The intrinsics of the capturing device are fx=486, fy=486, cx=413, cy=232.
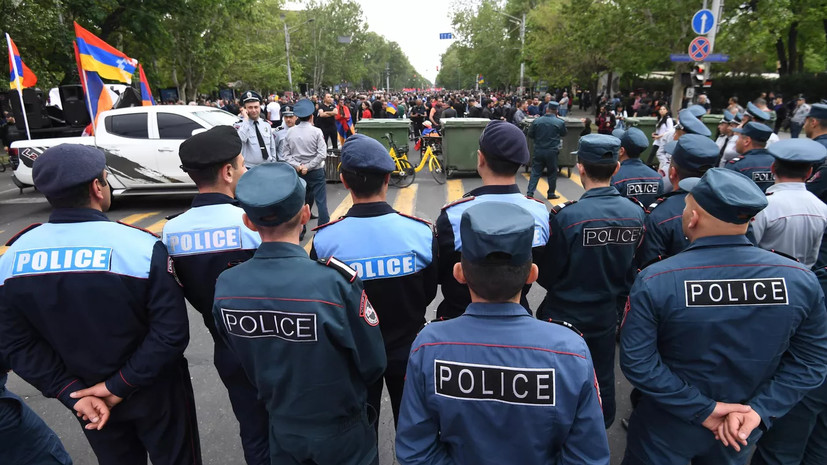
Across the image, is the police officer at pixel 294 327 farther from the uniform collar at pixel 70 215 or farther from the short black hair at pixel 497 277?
the uniform collar at pixel 70 215

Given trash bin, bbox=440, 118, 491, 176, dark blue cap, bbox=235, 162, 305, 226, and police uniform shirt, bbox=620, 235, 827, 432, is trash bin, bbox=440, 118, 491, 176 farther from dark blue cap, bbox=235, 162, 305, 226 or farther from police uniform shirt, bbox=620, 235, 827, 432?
dark blue cap, bbox=235, 162, 305, 226

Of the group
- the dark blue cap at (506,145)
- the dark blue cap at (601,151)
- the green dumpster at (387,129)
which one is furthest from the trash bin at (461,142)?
the dark blue cap at (506,145)

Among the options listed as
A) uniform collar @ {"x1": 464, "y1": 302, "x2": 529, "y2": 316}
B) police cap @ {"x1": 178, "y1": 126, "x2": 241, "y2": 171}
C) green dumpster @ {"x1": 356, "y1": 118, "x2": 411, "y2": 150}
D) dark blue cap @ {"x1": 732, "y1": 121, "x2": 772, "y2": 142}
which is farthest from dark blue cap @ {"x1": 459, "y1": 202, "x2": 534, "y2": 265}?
green dumpster @ {"x1": 356, "y1": 118, "x2": 411, "y2": 150}

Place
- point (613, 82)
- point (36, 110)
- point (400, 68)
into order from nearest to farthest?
point (36, 110) → point (613, 82) → point (400, 68)

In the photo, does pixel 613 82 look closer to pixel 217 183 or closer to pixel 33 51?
pixel 33 51

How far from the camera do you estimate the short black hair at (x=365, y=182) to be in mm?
2422

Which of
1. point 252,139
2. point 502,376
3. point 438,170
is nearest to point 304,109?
point 252,139

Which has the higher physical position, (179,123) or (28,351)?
(179,123)

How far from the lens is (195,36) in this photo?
24812 millimetres

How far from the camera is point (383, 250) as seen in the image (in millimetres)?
2307

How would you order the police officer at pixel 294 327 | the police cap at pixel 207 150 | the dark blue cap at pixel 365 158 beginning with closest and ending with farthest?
the police officer at pixel 294 327, the dark blue cap at pixel 365 158, the police cap at pixel 207 150

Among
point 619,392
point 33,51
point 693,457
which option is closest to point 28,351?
point 693,457

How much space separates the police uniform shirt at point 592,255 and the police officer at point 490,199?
5.3 inches

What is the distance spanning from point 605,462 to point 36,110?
16590mm
